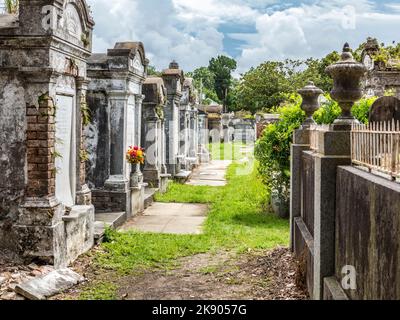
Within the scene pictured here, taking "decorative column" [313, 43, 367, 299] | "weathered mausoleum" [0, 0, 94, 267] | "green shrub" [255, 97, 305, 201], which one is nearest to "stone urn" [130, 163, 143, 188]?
"green shrub" [255, 97, 305, 201]

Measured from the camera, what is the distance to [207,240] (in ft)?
27.3

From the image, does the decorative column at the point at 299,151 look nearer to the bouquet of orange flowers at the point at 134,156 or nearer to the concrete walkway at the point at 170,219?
the concrete walkway at the point at 170,219

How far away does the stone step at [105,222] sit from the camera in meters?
7.80

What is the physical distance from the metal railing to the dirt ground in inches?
76.9

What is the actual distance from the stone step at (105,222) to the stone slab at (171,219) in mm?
148

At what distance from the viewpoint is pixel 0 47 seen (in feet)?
19.5

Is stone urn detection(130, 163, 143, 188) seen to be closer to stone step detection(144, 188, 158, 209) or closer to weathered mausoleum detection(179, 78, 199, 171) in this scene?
stone step detection(144, 188, 158, 209)

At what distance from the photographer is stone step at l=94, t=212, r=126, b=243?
7.80 meters

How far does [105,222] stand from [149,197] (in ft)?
10.4

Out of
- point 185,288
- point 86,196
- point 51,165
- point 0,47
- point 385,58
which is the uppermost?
point 385,58
